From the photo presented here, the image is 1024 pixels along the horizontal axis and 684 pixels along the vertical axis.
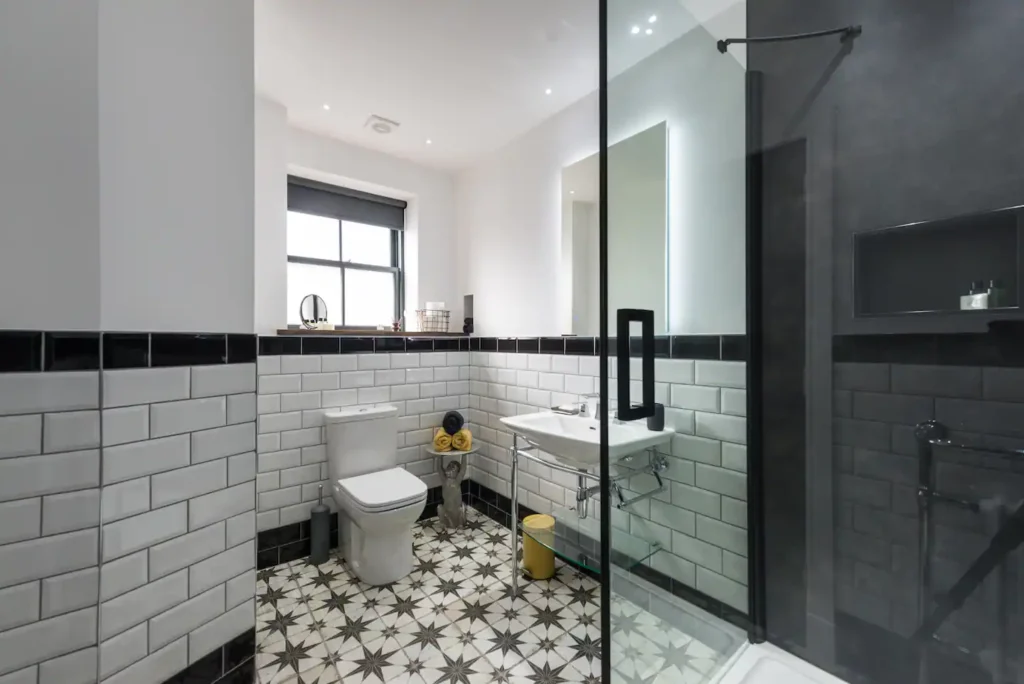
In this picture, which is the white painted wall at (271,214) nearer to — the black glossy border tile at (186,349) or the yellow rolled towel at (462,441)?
the black glossy border tile at (186,349)

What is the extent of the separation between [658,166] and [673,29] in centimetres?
42

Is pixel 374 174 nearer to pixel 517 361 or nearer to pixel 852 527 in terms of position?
pixel 517 361

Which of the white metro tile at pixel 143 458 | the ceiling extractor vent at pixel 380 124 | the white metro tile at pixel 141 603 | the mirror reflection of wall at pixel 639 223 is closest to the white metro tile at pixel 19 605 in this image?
the white metro tile at pixel 141 603

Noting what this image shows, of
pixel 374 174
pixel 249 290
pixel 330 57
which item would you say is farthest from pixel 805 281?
pixel 374 174

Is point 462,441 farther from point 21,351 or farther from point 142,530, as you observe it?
point 21,351

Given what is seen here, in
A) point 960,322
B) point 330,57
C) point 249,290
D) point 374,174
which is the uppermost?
point 330,57

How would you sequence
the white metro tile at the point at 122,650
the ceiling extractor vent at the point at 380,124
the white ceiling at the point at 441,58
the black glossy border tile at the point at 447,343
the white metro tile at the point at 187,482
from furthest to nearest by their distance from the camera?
the black glossy border tile at the point at 447,343, the ceiling extractor vent at the point at 380,124, the white ceiling at the point at 441,58, the white metro tile at the point at 187,482, the white metro tile at the point at 122,650

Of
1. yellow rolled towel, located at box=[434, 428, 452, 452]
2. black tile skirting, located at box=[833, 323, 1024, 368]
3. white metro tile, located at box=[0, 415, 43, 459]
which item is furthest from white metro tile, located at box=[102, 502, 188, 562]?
black tile skirting, located at box=[833, 323, 1024, 368]

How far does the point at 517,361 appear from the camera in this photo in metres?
2.50

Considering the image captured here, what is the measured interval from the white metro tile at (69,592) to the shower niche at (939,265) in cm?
217

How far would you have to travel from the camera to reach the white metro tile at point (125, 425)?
962mm

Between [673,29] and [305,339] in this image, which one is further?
[305,339]

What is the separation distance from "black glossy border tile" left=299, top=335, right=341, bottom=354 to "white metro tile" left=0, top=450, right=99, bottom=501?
1.31m

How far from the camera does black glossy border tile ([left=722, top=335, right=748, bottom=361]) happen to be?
1.34m
